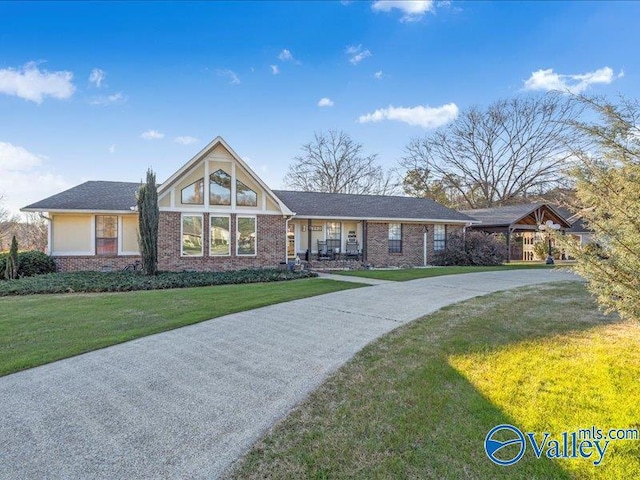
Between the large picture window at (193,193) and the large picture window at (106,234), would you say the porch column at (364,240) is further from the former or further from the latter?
the large picture window at (106,234)

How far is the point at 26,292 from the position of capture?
10.4 metres

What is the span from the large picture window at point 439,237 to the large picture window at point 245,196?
10.4 metres

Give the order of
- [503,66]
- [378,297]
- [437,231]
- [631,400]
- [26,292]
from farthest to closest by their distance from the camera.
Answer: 1. [437,231]
2. [503,66]
3. [26,292]
4. [378,297]
5. [631,400]

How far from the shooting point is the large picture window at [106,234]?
15469mm

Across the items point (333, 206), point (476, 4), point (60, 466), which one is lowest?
point (60, 466)

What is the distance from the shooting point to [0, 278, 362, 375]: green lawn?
5383 mm

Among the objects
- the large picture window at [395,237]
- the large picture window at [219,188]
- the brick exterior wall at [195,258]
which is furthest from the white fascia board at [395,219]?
the large picture window at [219,188]

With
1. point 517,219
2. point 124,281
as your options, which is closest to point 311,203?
point 124,281

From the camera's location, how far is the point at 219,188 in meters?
15.2

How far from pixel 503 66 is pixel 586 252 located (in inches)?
687

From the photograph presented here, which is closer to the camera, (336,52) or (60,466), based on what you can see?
(60,466)

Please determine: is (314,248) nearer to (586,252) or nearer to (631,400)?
(586,252)

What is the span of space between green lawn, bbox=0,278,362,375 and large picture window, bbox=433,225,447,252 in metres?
10.2

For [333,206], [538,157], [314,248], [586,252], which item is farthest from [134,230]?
[538,157]
